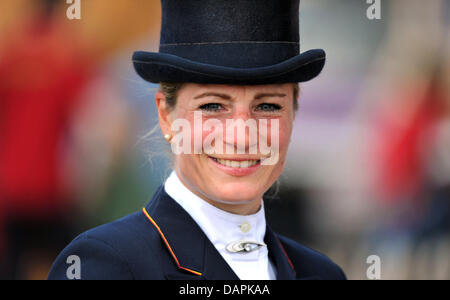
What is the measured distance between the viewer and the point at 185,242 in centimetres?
267

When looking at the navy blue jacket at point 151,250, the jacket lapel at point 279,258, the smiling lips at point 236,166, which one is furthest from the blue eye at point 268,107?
the jacket lapel at point 279,258

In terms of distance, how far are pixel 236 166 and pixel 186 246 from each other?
38 cm

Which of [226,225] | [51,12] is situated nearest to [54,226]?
[51,12]

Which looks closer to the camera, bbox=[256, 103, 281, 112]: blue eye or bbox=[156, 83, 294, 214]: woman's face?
bbox=[156, 83, 294, 214]: woman's face

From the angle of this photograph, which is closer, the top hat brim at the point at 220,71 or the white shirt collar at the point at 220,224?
the top hat brim at the point at 220,71

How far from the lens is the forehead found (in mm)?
2568

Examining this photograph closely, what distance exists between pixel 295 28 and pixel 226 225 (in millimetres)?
874

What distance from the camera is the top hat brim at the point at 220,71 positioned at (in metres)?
2.50

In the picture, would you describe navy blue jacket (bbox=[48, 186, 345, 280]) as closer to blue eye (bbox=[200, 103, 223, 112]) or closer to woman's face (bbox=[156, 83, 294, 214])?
woman's face (bbox=[156, 83, 294, 214])

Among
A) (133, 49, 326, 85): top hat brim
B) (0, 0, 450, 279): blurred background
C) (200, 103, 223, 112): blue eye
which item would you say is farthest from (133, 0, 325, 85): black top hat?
(0, 0, 450, 279): blurred background

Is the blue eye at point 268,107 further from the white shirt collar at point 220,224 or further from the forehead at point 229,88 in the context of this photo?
the white shirt collar at point 220,224

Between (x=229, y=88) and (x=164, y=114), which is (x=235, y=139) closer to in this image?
(x=229, y=88)

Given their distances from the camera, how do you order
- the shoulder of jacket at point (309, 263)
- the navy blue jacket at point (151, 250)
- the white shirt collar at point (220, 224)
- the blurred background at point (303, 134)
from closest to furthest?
1. the navy blue jacket at point (151, 250)
2. the white shirt collar at point (220, 224)
3. the shoulder of jacket at point (309, 263)
4. the blurred background at point (303, 134)

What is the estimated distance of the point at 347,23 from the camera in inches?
230
